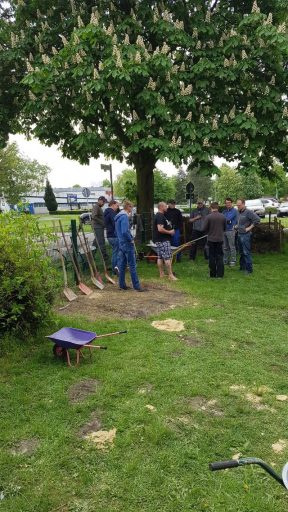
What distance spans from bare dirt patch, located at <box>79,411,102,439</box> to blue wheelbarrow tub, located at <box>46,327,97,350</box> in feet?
3.54

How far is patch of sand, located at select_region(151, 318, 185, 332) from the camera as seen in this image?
631 centimetres

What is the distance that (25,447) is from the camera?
3428mm

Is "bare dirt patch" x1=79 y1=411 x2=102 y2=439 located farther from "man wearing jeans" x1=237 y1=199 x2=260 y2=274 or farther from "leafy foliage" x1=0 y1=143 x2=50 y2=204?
"leafy foliage" x1=0 y1=143 x2=50 y2=204

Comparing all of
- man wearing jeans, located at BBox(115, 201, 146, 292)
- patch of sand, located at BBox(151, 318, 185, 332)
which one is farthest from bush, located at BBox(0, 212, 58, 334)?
man wearing jeans, located at BBox(115, 201, 146, 292)

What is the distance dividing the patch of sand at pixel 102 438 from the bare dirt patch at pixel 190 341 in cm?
225

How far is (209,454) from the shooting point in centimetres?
325

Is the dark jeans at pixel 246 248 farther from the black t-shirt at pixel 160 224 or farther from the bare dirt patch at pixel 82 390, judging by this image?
the bare dirt patch at pixel 82 390

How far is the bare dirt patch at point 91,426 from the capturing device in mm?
3596

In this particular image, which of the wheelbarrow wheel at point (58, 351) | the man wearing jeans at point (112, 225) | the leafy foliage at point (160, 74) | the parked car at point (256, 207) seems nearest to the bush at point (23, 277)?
the wheelbarrow wheel at point (58, 351)

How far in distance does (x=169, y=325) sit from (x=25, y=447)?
135 inches

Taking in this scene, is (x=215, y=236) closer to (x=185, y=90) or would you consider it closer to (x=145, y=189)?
(x=185, y=90)

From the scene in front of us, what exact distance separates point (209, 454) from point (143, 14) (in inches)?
425

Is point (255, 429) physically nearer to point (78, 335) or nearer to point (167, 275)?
point (78, 335)

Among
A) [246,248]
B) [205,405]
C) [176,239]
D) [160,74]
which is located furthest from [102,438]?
[176,239]
